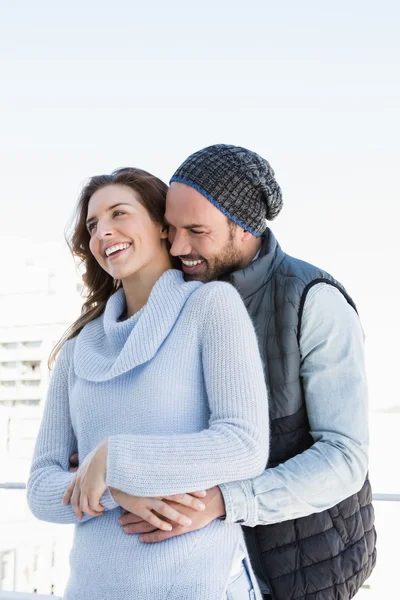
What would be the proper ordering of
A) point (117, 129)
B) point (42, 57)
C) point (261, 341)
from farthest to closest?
point (117, 129) → point (42, 57) → point (261, 341)

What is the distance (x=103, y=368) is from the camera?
4.79 ft

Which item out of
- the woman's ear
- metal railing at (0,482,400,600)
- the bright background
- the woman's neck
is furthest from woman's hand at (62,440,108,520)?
the bright background

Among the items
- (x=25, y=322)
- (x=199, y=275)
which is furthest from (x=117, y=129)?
(x=199, y=275)

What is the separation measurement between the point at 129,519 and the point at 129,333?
35 cm

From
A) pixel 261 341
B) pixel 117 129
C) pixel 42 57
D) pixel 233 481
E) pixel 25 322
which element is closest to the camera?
pixel 233 481

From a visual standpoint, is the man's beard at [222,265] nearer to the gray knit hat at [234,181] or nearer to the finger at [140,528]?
the gray knit hat at [234,181]

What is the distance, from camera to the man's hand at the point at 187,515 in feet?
4.19

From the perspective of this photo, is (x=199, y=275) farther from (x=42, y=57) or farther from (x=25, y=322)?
(x=42, y=57)

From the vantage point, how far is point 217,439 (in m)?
1.26

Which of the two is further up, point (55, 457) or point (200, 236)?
point (200, 236)

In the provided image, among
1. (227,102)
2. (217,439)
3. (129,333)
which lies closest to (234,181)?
(129,333)

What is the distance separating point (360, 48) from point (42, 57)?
10843mm

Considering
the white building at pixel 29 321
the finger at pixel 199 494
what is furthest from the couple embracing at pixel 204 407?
the white building at pixel 29 321

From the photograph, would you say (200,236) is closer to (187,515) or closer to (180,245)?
(180,245)
